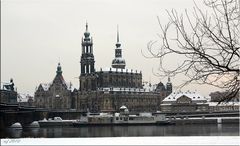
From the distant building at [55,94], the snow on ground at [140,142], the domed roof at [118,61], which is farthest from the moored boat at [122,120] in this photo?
the snow on ground at [140,142]

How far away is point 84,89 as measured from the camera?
12131 centimetres

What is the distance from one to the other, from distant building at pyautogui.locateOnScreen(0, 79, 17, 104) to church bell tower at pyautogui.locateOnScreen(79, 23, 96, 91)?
56.7 ft

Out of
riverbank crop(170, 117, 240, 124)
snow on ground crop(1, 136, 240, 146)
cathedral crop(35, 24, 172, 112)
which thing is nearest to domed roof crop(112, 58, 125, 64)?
cathedral crop(35, 24, 172, 112)

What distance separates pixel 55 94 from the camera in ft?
421

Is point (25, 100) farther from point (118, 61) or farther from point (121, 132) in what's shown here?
point (121, 132)

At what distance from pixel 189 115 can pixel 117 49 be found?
32.9 metres

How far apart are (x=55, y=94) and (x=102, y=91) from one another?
16.2m

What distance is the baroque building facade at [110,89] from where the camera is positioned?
118 meters

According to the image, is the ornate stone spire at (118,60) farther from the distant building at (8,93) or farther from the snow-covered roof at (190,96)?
the distant building at (8,93)

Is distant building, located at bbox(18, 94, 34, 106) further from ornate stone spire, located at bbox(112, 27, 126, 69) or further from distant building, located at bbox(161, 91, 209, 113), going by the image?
distant building, located at bbox(161, 91, 209, 113)

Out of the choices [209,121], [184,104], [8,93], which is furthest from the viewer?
[184,104]

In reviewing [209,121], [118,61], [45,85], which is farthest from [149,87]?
[209,121]

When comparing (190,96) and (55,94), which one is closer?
(190,96)

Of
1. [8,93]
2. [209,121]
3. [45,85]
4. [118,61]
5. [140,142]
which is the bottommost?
[209,121]
